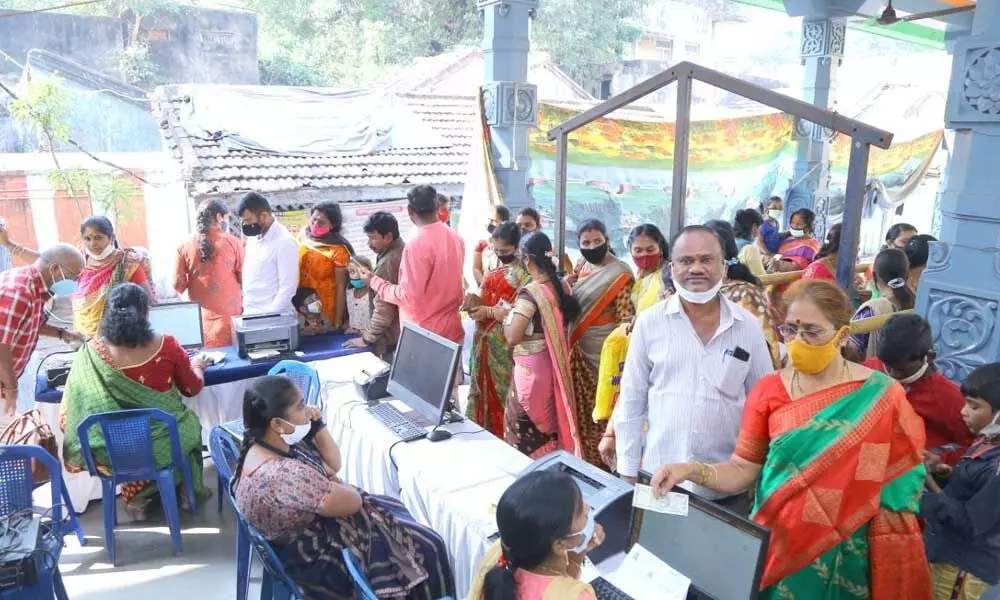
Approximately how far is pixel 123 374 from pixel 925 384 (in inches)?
124

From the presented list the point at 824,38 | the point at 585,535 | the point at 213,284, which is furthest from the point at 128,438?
the point at 824,38

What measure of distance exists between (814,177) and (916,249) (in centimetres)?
496

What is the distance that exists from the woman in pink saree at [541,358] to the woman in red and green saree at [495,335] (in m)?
0.28

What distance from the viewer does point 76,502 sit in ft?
11.7

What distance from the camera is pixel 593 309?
11.2 ft

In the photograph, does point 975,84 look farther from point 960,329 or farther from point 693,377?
point 693,377

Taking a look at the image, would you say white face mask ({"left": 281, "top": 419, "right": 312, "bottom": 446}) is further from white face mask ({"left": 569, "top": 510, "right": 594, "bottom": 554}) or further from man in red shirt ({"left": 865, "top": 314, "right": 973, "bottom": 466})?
man in red shirt ({"left": 865, "top": 314, "right": 973, "bottom": 466})

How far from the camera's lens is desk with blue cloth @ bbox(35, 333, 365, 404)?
11.4 ft

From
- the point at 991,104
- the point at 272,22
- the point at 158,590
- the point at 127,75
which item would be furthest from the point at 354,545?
the point at 272,22

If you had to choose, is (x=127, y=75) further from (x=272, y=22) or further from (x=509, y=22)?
(x=509, y=22)

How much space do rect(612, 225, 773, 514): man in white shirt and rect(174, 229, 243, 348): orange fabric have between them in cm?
319

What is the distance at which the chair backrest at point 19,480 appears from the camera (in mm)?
2549

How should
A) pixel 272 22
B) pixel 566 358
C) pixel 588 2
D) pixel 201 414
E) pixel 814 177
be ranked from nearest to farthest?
pixel 566 358, pixel 201 414, pixel 814 177, pixel 588 2, pixel 272 22

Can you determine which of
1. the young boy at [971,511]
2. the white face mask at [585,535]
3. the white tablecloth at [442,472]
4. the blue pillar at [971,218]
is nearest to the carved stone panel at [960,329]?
the blue pillar at [971,218]
